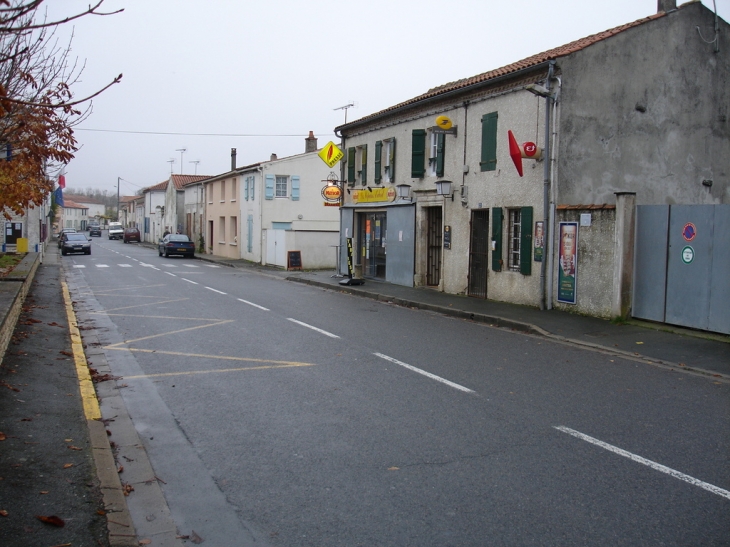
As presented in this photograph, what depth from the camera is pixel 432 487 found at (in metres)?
4.68

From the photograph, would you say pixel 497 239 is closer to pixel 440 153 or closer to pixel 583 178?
pixel 583 178

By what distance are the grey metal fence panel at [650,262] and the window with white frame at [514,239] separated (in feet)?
12.1

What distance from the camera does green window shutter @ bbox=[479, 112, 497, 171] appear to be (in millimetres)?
17031

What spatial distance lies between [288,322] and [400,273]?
30.8 feet

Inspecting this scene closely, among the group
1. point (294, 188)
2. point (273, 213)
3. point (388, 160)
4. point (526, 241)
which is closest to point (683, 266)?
point (526, 241)

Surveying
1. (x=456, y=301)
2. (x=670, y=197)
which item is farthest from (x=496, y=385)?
(x=670, y=197)

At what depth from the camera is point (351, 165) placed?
2498cm

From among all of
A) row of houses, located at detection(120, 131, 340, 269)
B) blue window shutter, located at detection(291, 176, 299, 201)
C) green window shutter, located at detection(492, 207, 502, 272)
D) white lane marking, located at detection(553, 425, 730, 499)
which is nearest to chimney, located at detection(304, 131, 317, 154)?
row of houses, located at detection(120, 131, 340, 269)

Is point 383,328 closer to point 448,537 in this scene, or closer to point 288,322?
point 288,322

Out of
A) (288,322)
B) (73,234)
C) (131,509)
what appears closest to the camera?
(131,509)

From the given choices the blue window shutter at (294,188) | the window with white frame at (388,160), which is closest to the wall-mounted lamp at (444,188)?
the window with white frame at (388,160)

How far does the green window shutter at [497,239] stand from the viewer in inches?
660

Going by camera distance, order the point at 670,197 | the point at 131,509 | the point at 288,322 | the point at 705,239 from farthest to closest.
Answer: the point at 670,197 < the point at 288,322 < the point at 705,239 < the point at 131,509

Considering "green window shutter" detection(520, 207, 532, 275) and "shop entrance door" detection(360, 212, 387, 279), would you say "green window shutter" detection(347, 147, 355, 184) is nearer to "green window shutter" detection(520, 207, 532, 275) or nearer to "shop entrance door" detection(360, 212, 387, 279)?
"shop entrance door" detection(360, 212, 387, 279)
